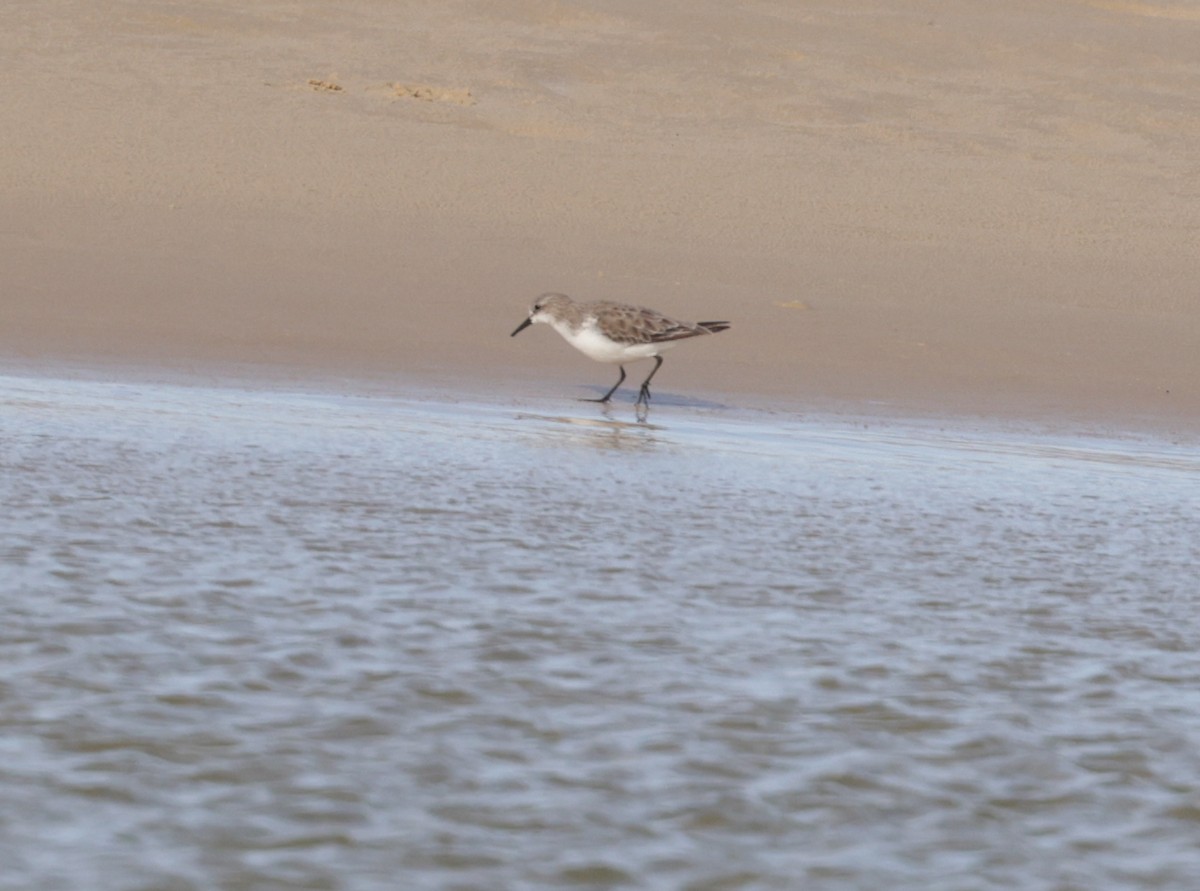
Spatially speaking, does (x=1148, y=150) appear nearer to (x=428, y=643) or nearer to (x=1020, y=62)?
(x=1020, y=62)

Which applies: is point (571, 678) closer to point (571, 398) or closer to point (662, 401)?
Result: point (571, 398)

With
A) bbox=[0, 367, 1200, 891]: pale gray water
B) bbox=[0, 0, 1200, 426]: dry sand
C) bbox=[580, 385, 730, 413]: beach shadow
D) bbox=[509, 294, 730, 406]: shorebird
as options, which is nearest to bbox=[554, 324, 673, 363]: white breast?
bbox=[509, 294, 730, 406]: shorebird

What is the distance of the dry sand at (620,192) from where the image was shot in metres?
10.7

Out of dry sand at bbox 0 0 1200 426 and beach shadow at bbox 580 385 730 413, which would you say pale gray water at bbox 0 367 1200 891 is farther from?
dry sand at bbox 0 0 1200 426

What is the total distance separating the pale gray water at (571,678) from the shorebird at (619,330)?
2989mm

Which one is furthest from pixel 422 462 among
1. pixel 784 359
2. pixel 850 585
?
pixel 784 359

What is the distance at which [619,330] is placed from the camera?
31.7 ft

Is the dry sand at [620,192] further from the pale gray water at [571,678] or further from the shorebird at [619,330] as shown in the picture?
the pale gray water at [571,678]

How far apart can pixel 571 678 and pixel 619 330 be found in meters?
6.10

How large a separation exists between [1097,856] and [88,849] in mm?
1402

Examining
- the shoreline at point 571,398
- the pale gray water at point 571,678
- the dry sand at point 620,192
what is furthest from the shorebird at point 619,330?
the pale gray water at point 571,678

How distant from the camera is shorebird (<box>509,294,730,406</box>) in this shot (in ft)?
31.7

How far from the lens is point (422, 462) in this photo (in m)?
6.62

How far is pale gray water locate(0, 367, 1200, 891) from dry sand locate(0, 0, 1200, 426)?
157 inches
